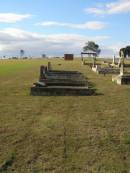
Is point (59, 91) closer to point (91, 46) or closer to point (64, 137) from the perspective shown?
point (64, 137)

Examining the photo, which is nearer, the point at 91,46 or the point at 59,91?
the point at 59,91

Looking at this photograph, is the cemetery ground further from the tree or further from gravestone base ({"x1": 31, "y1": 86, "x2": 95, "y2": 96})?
the tree

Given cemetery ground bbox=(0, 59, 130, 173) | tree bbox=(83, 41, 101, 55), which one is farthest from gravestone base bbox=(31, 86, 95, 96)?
tree bbox=(83, 41, 101, 55)

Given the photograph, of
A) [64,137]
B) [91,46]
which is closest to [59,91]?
[64,137]

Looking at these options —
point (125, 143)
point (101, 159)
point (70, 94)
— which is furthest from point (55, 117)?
point (70, 94)

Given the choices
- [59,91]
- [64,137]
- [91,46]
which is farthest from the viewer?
[91,46]

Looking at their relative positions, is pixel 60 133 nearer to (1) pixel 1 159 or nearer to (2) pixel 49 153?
(2) pixel 49 153

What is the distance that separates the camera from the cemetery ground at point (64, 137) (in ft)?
23.4

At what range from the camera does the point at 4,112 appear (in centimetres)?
1230

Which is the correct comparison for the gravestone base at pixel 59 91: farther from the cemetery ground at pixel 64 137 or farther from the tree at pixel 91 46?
the tree at pixel 91 46

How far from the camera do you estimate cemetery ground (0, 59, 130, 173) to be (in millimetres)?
7117

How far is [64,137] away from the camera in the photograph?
8953mm

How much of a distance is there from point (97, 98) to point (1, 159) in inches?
378

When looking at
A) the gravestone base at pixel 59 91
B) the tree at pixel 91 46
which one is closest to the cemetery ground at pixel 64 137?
the gravestone base at pixel 59 91
